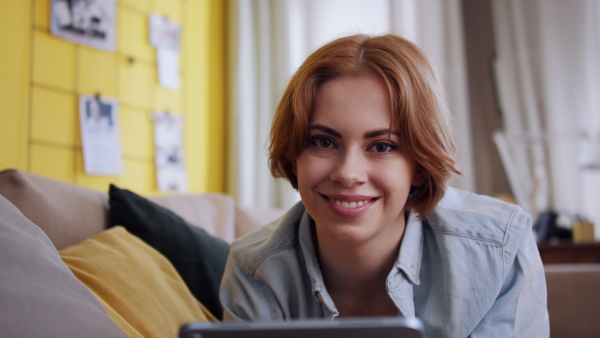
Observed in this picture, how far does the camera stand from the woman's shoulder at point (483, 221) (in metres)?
1.14

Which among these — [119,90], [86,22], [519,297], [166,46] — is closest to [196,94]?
[166,46]

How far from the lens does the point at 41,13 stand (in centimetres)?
268

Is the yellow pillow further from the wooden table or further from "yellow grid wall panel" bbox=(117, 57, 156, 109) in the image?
"yellow grid wall panel" bbox=(117, 57, 156, 109)

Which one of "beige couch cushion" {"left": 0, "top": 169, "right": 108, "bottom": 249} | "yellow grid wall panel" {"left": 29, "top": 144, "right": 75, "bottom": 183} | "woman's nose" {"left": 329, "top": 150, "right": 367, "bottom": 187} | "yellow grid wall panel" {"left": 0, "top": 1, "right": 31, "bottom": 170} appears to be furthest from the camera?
"yellow grid wall panel" {"left": 29, "top": 144, "right": 75, "bottom": 183}

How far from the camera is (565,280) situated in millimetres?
1617

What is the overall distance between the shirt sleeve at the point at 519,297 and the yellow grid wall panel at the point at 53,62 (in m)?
2.21

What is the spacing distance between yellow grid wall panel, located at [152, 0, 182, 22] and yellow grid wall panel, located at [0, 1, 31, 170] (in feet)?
2.58

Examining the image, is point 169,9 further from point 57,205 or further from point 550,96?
point 57,205

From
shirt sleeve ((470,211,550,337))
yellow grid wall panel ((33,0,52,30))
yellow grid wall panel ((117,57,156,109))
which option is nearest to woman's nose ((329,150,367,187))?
shirt sleeve ((470,211,550,337))

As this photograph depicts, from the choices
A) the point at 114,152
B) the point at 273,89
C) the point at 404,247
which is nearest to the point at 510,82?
the point at 273,89

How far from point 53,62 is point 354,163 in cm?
210

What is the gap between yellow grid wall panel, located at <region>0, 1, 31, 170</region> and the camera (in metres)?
2.51

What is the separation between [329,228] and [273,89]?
2.56 metres

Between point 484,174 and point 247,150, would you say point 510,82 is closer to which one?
point 484,174
